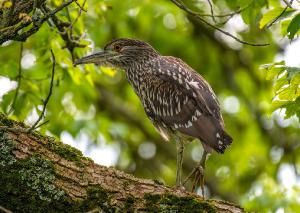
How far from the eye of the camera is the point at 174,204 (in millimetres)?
4324

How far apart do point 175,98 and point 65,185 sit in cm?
235

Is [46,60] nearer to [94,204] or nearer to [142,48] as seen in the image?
[142,48]

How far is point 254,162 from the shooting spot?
12.0 metres

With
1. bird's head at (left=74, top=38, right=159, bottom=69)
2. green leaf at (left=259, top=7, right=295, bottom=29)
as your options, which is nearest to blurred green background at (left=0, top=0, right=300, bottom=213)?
bird's head at (left=74, top=38, right=159, bottom=69)

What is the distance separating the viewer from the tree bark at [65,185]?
3.99 metres

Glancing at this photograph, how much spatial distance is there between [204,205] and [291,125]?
23.5 ft

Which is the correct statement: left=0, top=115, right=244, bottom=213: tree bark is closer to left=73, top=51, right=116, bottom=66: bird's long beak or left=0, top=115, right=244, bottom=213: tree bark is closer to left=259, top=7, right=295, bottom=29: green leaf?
left=259, top=7, right=295, bottom=29: green leaf

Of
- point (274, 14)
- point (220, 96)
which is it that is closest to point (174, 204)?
point (274, 14)

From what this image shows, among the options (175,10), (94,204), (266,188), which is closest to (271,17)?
(94,204)

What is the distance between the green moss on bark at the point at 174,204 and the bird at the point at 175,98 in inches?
46.4

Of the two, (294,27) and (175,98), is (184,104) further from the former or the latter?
(294,27)

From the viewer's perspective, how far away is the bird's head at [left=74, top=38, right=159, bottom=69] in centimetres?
716

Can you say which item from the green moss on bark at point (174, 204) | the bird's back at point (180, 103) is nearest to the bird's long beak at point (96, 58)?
the bird's back at point (180, 103)

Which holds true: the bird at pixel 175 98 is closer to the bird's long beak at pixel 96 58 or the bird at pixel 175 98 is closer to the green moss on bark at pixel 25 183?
the bird's long beak at pixel 96 58
